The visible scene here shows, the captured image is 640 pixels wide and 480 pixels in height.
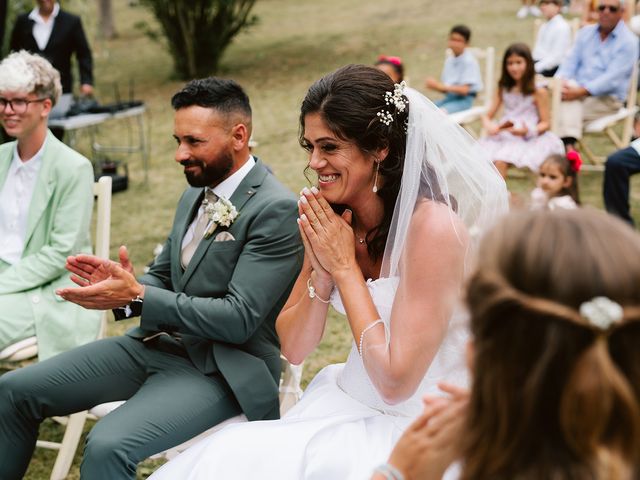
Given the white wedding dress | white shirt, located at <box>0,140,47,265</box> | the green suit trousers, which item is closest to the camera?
the white wedding dress

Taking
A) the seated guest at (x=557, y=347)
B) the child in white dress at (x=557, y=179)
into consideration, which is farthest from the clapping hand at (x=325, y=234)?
the child in white dress at (x=557, y=179)

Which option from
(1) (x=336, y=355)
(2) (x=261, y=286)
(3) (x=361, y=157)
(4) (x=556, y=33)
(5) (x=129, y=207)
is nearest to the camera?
(3) (x=361, y=157)

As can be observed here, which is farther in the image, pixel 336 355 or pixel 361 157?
pixel 336 355

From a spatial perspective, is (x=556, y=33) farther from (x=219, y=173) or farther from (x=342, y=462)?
(x=342, y=462)

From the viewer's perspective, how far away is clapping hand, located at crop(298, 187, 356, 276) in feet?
8.25

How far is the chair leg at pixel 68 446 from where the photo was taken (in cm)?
340

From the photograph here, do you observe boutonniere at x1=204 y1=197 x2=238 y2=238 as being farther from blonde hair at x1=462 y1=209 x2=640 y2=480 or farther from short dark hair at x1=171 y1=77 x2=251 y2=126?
blonde hair at x1=462 y1=209 x2=640 y2=480

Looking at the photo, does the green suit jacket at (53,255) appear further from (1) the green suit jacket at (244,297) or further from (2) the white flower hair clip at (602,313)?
(2) the white flower hair clip at (602,313)

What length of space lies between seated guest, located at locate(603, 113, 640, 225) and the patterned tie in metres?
4.00

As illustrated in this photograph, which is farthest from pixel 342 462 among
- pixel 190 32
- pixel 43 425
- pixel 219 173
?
pixel 190 32

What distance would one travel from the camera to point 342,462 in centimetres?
222

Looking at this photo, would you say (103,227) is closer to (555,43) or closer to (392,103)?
(392,103)

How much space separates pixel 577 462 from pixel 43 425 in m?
3.22

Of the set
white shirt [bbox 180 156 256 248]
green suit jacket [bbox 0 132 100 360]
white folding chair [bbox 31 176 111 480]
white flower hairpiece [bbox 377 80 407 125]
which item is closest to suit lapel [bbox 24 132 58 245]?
green suit jacket [bbox 0 132 100 360]
